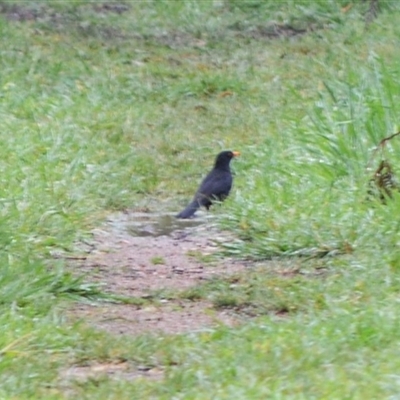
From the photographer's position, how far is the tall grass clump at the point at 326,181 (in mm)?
6785

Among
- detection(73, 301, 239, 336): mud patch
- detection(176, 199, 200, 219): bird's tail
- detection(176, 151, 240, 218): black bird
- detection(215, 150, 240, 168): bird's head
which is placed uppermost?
detection(215, 150, 240, 168): bird's head

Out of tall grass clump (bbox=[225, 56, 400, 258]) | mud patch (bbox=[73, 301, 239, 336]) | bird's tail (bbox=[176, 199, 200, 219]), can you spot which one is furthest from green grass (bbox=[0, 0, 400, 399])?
bird's tail (bbox=[176, 199, 200, 219])

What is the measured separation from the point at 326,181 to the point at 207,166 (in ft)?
7.02

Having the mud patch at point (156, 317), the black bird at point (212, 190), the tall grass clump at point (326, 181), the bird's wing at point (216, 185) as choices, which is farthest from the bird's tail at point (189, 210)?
the mud patch at point (156, 317)

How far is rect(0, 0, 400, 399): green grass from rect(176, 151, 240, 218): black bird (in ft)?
0.61

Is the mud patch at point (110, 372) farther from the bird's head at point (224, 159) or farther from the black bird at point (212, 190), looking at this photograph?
the bird's head at point (224, 159)

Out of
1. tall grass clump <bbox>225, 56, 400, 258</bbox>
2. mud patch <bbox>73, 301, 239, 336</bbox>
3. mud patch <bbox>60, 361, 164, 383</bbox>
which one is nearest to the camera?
mud patch <bbox>60, 361, 164, 383</bbox>

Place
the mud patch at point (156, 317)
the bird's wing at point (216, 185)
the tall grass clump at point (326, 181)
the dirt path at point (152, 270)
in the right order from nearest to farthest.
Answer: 1. the mud patch at point (156, 317)
2. the dirt path at point (152, 270)
3. the tall grass clump at point (326, 181)
4. the bird's wing at point (216, 185)

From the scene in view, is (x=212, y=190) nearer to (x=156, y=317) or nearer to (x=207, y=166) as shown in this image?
(x=207, y=166)

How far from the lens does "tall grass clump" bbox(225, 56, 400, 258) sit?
6.79 metres

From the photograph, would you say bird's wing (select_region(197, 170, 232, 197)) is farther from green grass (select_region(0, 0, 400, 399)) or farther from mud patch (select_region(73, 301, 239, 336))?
mud patch (select_region(73, 301, 239, 336))

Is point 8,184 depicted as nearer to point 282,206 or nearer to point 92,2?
point 282,206

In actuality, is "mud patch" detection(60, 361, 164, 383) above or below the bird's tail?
below

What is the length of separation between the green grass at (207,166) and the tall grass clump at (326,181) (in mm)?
16
